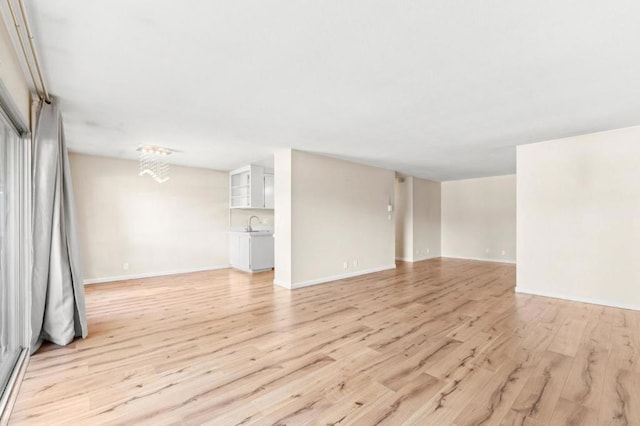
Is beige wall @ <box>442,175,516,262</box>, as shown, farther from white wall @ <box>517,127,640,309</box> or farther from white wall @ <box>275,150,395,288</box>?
white wall @ <box>517,127,640,309</box>

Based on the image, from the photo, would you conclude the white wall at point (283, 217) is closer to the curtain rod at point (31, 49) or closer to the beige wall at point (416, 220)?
the curtain rod at point (31, 49)

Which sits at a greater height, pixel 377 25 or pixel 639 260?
pixel 377 25

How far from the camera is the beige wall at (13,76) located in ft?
5.81

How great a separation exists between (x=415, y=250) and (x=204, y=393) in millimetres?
7007

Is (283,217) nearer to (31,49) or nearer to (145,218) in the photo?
(145,218)

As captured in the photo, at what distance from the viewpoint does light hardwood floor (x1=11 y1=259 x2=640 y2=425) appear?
177cm

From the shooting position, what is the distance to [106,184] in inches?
215

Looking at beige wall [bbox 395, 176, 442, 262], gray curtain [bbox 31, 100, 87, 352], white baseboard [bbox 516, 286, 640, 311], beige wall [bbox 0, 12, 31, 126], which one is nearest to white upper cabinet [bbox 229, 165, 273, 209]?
gray curtain [bbox 31, 100, 87, 352]

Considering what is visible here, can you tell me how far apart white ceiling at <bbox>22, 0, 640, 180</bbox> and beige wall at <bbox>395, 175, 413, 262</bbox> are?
399 centimetres

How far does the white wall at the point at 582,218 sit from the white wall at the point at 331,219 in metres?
2.72

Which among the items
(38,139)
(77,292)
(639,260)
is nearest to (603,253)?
(639,260)

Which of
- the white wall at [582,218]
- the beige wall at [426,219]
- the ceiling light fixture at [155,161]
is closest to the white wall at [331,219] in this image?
the beige wall at [426,219]

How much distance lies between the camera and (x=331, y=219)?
18.0 feet

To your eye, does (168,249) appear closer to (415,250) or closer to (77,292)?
(77,292)
